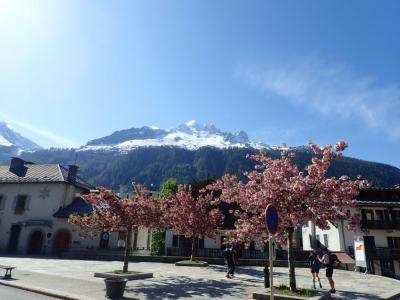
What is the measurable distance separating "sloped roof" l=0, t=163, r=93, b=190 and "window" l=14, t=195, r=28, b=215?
78.7 inches

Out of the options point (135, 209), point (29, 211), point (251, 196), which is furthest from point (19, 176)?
point (251, 196)

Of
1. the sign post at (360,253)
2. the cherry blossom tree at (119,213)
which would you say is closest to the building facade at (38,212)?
the cherry blossom tree at (119,213)

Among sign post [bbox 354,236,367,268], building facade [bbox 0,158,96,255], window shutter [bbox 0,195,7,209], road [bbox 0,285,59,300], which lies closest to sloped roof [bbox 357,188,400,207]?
sign post [bbox 354,236,367,268]

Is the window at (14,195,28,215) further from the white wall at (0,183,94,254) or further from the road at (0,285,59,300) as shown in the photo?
the road at (0,285,59,300)

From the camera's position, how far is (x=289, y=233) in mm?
13797

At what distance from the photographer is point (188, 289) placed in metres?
14.5

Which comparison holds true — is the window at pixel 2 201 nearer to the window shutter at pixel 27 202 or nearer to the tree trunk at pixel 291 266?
the window shutter at pixel 27 202

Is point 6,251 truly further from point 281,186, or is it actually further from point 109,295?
point 281,186

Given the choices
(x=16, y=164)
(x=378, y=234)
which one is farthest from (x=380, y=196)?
(x=16, y=164)

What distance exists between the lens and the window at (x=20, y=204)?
39.2m

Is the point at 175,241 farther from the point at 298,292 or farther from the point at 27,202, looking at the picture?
the point at 298,292

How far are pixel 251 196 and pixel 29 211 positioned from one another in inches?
1352

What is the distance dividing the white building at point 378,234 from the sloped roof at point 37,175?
110 feet

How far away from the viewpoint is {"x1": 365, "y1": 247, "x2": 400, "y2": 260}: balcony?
38594 mm
